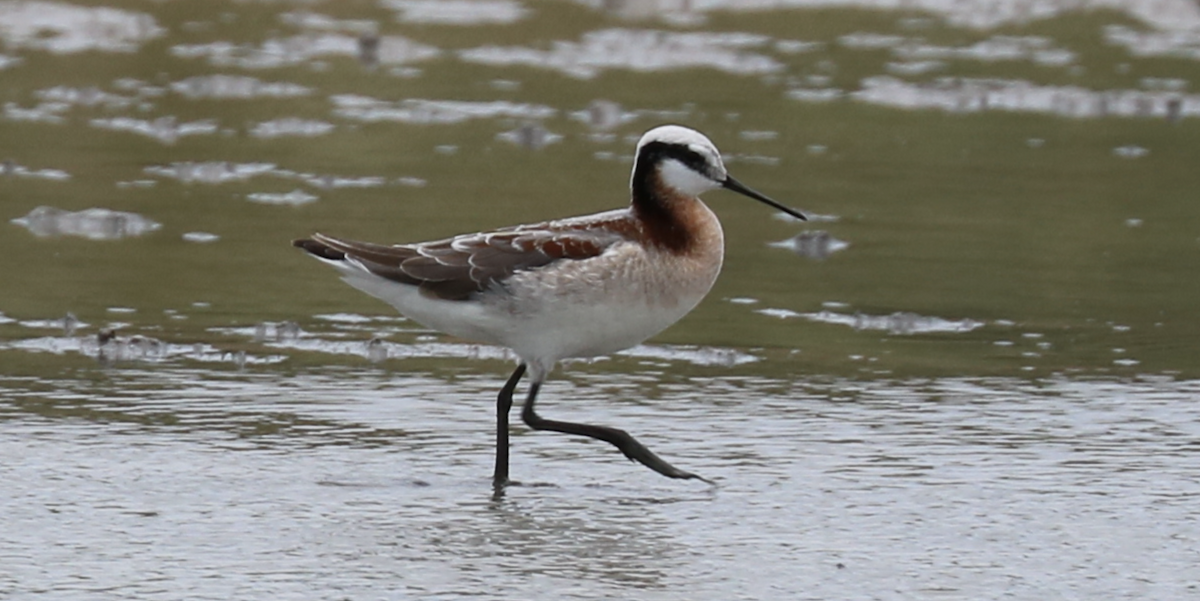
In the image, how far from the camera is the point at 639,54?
20422 mm

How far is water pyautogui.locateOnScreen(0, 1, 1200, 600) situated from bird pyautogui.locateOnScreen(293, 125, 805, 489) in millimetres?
406

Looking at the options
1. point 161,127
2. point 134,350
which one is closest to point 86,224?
point 134,350

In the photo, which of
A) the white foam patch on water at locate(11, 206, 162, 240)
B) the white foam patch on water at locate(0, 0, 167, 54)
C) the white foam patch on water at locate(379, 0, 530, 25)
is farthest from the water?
the white foam patch on water at locate(379, 0, 530, 25)

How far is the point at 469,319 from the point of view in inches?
293

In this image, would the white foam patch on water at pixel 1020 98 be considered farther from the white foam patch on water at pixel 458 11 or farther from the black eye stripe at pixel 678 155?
the black eye stripe at pixel 678 155

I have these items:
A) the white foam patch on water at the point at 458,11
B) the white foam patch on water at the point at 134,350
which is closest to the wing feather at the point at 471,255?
the white foam patch on water at the point at 134,350

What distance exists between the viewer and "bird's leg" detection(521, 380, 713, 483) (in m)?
7.25

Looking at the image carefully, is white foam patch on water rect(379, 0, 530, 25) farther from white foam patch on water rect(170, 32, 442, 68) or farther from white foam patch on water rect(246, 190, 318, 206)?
white foam patch on water rect(246, 190, 318, 206)

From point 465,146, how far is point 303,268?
4.10 metres

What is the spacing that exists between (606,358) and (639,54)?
11.4 m

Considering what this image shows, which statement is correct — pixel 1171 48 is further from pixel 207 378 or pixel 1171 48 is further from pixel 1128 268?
pixel 207 378

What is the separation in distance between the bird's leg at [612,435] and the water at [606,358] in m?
0.08

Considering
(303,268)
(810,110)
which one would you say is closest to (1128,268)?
(303,268)

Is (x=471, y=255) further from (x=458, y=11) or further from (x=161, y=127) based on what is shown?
(x=458, y=11)
